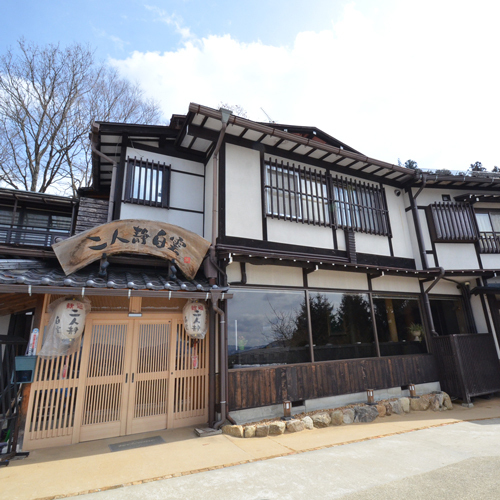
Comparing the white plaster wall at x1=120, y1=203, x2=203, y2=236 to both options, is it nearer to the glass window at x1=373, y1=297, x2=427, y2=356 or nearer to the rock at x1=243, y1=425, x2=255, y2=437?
the rock at x1=243, y1=425, x2=255, y2=437

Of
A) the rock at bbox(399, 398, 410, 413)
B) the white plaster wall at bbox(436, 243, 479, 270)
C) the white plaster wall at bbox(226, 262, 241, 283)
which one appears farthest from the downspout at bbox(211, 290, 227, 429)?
the white plaster wall at bbox(436, 243, 479, 270)

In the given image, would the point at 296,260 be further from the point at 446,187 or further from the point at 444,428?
the point at 446,187

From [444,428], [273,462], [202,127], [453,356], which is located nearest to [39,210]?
[202,127]

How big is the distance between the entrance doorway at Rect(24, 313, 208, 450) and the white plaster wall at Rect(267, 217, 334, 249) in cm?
322

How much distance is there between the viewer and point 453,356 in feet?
29.7

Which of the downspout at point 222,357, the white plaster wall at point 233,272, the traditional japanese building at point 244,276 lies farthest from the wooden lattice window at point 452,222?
the downspout at point 222,357

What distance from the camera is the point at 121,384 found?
6.38 metres

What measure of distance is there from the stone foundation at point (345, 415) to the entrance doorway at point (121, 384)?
141cm

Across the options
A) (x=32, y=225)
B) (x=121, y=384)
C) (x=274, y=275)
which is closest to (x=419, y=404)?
(x=274, y=275)

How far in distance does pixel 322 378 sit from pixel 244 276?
3.27m

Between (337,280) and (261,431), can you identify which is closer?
(261,431)

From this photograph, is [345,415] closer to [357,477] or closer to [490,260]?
[357,477]

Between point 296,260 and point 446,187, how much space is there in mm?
7714

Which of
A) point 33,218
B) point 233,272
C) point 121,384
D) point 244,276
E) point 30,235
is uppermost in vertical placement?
point 33,218
